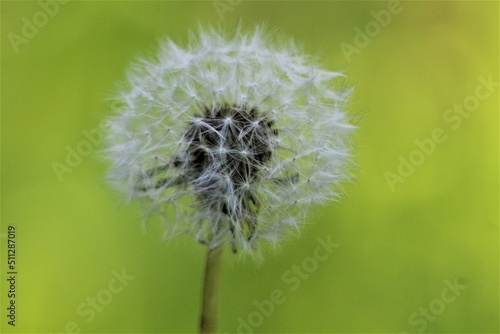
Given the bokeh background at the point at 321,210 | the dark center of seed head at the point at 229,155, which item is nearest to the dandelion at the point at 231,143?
the dark center of seed head at the point at 229,155

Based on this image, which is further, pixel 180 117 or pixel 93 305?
pixel 93 305

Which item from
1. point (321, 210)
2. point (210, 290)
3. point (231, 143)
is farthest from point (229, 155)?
point (321, 210)

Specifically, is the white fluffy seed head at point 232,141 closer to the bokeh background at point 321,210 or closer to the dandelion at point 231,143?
the dandelion at point 231,143

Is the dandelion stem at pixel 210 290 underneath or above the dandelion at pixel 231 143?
underneath

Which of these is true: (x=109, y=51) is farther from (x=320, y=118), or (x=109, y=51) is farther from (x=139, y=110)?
(x=320, y=118)

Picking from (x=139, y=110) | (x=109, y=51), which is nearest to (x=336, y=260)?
(x=139, y=110)

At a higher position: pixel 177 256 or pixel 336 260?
pixel 177 256

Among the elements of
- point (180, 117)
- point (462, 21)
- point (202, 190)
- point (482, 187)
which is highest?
point (462, 21)

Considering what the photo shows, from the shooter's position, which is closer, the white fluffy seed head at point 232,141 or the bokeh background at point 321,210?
the white fluffy seed head at point 232,141
